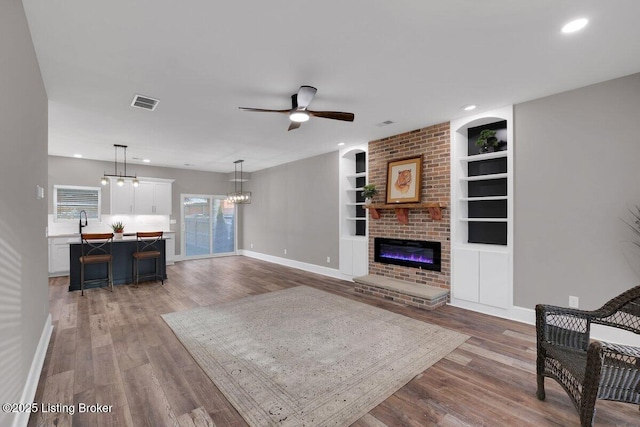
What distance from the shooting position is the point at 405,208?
4898 mm

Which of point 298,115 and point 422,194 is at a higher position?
point 298,115

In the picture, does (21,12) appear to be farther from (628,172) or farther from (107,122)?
(628,172)

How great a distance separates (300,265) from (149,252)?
133 inches

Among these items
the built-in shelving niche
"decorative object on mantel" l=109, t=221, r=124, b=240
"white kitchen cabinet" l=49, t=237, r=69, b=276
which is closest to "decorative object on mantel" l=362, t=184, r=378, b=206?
the built-in shelving niche

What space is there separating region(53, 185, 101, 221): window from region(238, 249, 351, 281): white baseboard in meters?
4.24

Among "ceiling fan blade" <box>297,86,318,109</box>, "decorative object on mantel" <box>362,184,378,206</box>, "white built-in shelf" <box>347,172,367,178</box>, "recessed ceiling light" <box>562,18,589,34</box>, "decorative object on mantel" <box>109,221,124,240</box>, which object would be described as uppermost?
"recessed ceiling light" <box>562,18,589,34</box>

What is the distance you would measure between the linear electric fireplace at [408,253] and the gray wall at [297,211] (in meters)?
1.22

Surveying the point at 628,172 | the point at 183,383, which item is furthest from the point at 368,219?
the point at 183,383

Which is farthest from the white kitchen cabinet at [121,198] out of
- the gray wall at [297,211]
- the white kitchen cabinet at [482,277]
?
the white kitchen cabinet at [482,277]

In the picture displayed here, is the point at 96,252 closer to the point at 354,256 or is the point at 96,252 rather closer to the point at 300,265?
the point at 300,265

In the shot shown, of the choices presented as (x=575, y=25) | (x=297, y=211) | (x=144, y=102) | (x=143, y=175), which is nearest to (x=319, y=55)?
(x=575, y=25)

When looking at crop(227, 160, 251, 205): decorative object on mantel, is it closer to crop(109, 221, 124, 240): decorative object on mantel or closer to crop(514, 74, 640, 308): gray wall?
crop(109, 221, 124, 240): decorative object on mantel

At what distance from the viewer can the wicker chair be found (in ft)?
5.41

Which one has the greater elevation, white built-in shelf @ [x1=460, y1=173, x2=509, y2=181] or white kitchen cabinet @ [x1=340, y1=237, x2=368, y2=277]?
white built-in shelf @ [x1=460, y1=173, x2=509, y2=181]
